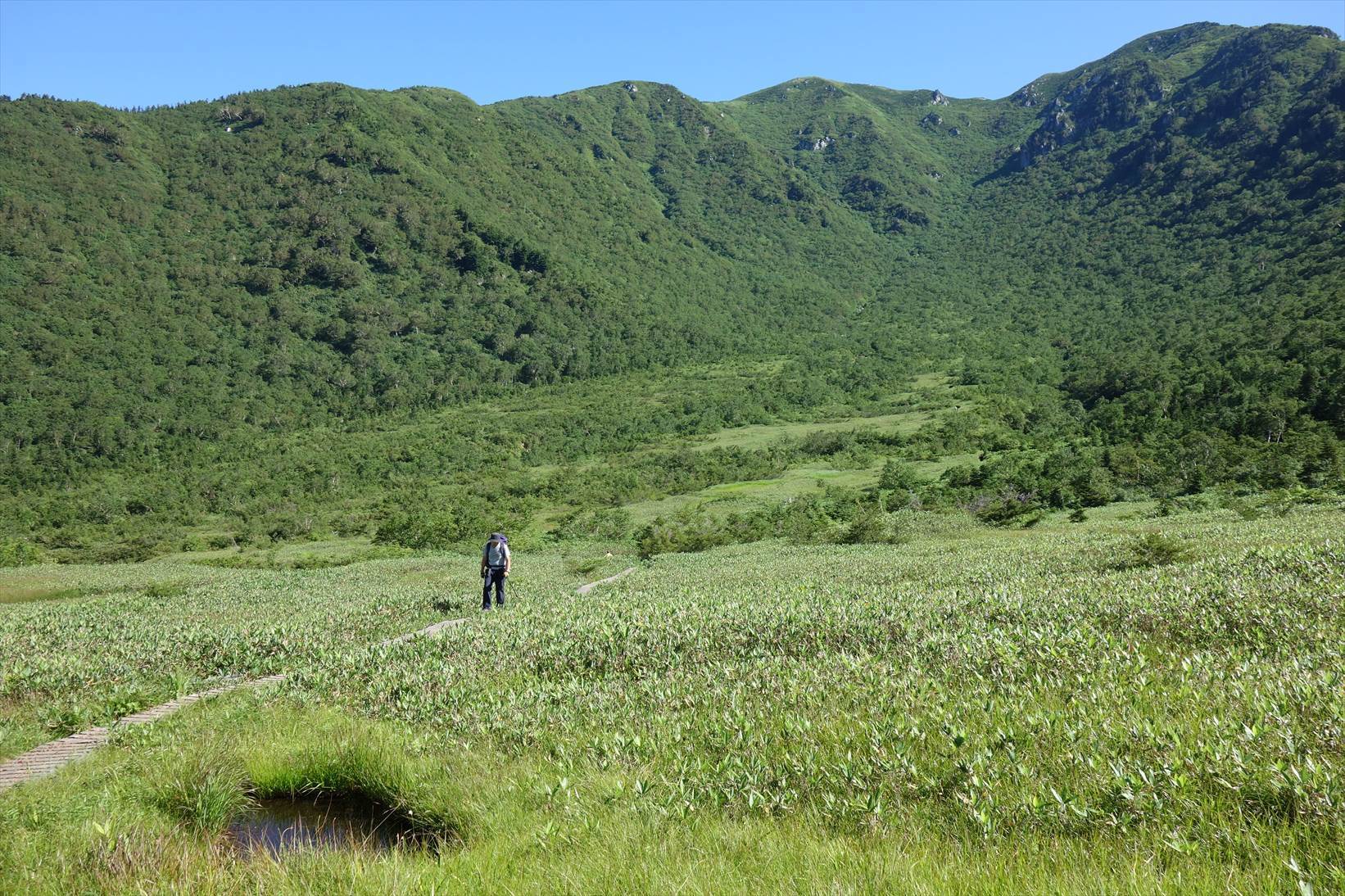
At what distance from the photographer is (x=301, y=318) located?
176875 millimetres

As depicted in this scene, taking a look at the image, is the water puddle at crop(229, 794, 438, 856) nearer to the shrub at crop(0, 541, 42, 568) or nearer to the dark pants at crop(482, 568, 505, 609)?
the dark pants at crop(482, 568, 505, 609)

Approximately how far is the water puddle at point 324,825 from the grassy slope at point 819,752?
190 mm

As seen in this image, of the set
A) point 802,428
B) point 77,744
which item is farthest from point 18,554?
point 802,428

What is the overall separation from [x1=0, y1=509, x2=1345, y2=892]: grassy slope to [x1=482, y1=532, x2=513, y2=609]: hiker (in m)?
6.38

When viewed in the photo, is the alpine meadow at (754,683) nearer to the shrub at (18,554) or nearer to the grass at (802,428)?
the shrub at (18,554)

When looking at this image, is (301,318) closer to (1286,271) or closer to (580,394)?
(580,394)

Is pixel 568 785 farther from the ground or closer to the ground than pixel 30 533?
farther from the ground

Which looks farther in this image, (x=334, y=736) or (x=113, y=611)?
(x=113, y=611)

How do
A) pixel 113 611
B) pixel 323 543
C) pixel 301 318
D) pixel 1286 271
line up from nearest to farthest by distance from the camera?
pixel 113 611 → pixel 323 543 → pixel 1286 271 → pixel 301 318

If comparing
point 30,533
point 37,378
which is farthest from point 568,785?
point 37,378

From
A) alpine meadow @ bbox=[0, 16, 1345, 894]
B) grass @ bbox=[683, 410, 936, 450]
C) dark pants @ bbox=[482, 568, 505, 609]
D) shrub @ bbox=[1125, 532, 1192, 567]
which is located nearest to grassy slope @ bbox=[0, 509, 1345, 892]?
alpine meadow @ bbox=[0, 16, 1345, 894]

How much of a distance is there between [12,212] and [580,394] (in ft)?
442

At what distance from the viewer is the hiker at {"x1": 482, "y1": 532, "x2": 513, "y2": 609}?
18.3 m

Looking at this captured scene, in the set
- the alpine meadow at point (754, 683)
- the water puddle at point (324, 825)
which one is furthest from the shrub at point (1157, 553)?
the water puddle at point (324, 825)
